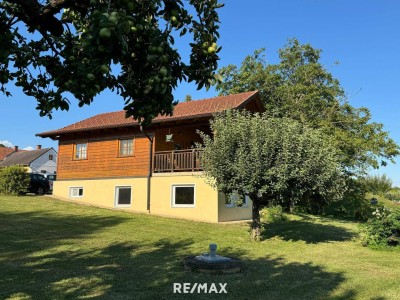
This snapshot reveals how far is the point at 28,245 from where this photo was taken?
9898mm

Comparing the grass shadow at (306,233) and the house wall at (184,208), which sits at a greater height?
the house wall at (184,208)

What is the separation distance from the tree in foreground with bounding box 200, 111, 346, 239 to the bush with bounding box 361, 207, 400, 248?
5.37ft

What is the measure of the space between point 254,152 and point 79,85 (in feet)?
30.2

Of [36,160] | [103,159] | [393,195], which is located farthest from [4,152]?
[393,195]

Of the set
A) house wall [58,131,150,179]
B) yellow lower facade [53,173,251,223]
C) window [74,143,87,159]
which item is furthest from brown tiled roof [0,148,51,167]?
yellow lower facade [53,173,251,223]

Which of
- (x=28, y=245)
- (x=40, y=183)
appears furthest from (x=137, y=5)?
(x=40, y=183)

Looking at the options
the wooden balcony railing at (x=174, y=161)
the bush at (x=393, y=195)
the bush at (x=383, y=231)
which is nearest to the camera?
the bush at (x=383, y=231)

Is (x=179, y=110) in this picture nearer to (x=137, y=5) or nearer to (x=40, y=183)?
(x=40, y=183)

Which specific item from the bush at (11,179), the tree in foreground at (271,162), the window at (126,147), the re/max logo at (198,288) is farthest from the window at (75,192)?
the re/max logo at (198,288)

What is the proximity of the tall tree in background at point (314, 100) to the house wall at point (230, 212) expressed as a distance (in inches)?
251

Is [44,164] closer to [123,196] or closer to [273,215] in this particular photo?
[123,196]

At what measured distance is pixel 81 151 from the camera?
2278 centimetres

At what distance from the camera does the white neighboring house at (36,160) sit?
5795cm

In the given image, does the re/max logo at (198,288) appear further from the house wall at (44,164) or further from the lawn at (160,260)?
the house wall at (44,164)
